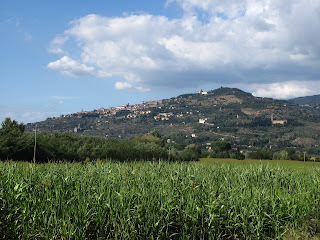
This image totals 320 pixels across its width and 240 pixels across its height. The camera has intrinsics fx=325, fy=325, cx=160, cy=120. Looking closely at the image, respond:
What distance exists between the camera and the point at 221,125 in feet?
530

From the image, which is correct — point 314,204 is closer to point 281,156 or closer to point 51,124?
point 281,156

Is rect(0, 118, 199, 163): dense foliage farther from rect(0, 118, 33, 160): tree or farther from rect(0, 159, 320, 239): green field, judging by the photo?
rect(0, 159, 320, 239): green field

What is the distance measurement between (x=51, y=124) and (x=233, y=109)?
97.8 meters

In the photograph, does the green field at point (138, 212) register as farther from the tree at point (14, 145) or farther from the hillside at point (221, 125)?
the hillside at point (221, 125)

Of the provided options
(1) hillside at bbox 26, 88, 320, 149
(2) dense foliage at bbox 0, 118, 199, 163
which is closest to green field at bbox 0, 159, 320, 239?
(2) dense foliage at bbox 0, 118, 199, 163

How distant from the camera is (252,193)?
8742 millimetres

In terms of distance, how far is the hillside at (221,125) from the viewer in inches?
5290

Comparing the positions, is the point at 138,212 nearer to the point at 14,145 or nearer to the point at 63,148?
the point at 14,145

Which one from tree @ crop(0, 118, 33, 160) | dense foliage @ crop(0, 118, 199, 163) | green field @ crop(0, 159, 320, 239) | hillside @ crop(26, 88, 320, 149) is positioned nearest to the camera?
green field @ crop(0, 159, 320, 239)

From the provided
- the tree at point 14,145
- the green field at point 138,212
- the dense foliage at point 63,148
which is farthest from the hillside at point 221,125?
the green field at point 138,212

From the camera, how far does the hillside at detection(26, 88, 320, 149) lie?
134 metres

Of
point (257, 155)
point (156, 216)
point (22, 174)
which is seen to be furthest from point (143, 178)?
point (257, 155)

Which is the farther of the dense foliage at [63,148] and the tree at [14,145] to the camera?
the dense foliage at [63,148]

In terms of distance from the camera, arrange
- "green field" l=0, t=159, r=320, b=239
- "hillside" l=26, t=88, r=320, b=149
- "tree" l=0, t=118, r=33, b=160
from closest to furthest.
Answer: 1. "green field" l=0, t=159, r=320, b=239
2. "tree" l=0, t=118, r=33, b=160
3. "hillside" l=26, t=88, r=320, b=149
